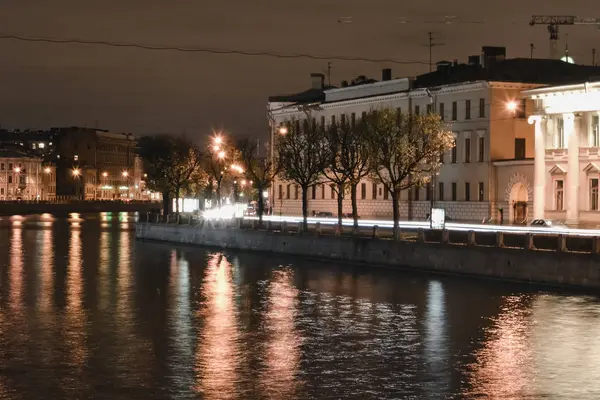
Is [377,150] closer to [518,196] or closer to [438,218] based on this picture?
[438,218]

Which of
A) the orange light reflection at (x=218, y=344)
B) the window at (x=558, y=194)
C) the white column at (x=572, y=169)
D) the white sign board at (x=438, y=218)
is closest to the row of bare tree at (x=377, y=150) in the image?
the white sign board at (x=438, y=218)

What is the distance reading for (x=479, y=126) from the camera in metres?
88.7

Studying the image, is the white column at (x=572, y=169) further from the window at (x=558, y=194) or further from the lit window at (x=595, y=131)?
the window at (x=558, y=194)

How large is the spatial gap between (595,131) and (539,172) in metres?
5.63

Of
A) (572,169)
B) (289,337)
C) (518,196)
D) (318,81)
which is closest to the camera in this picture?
(289,337)

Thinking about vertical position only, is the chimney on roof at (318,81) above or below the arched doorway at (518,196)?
above

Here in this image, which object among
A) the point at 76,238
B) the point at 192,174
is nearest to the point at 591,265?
the point at 76,238

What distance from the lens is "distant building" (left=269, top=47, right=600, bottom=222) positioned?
3408 inches

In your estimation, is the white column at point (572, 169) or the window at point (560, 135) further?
the window at point (560, 135)

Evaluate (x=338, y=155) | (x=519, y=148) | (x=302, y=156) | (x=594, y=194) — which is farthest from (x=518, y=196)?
(x=338, y=155)

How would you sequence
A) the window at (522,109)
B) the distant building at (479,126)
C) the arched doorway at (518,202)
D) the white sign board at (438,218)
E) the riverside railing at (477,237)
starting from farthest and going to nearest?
the window at (522,109)
the distant building at (479,126)
the arched doorway at (518,202)
the white sign board at (438,218)
the riverside railing at (477,237)

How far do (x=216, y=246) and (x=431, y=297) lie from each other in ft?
114

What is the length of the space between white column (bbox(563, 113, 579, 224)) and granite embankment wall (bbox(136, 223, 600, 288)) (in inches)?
772

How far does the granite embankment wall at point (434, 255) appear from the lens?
45250mm
